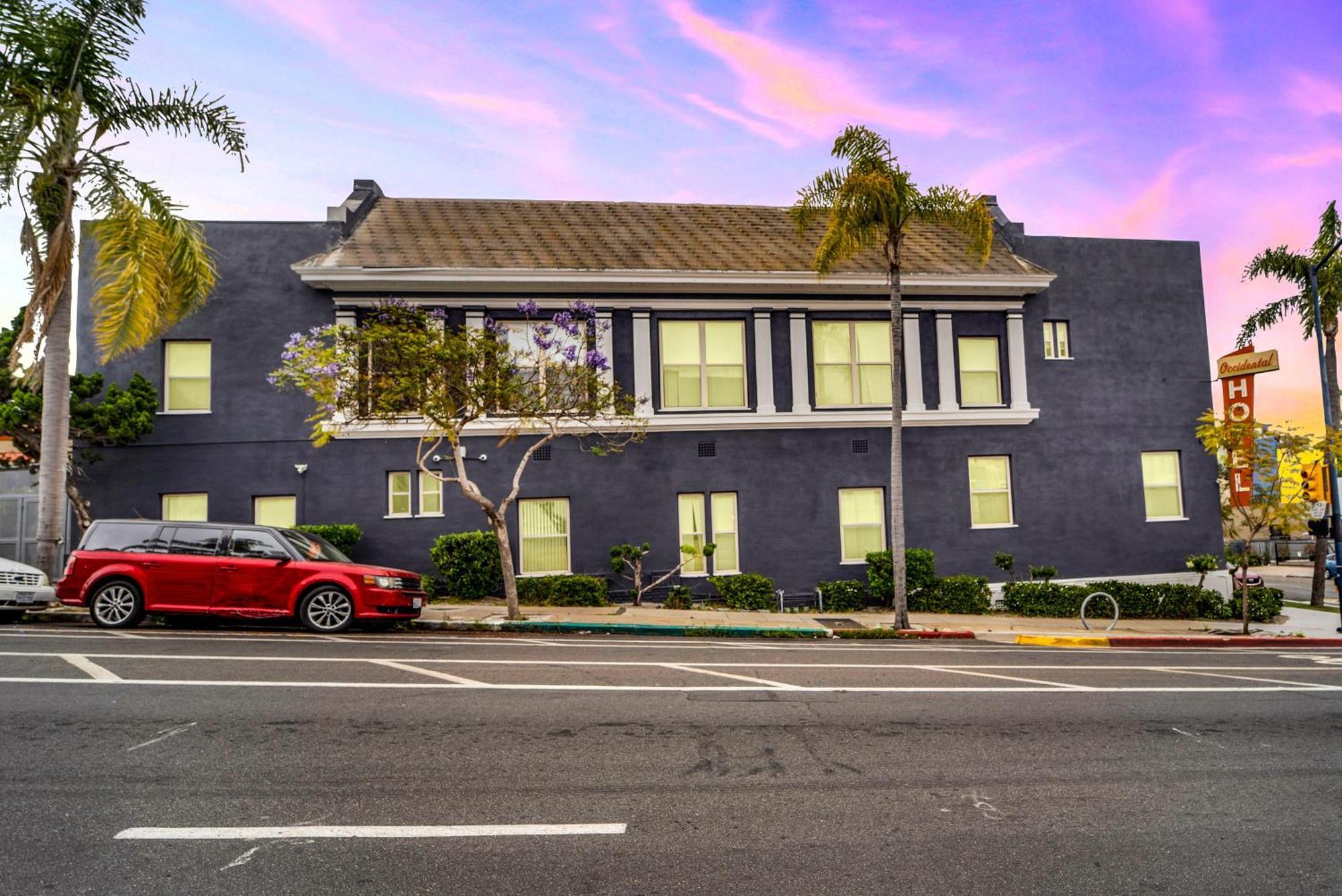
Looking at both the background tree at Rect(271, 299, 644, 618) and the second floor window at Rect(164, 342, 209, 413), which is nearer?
the background tree at Rect(271, 299, 644, 618)

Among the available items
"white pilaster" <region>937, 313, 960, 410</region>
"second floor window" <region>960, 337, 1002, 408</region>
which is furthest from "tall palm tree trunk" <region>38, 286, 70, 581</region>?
"second floor window" <region>960, 337, 1002, 408</region>

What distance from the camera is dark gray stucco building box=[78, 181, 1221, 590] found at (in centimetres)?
1833

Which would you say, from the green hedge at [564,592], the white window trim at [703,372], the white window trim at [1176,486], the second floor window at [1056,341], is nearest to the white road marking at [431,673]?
the green hedge at [564,592]

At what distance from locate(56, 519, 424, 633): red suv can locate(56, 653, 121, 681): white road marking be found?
2729mm

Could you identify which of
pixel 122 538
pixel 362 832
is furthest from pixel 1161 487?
pixel 122 538

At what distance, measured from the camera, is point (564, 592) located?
56.4 feet

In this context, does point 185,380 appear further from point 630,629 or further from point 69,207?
point 630,629

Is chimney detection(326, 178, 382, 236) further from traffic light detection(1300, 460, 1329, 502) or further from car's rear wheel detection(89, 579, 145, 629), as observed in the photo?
traffic light detection(1300, 460, 1329, 502)

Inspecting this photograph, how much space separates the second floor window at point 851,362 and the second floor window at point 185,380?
1401cm

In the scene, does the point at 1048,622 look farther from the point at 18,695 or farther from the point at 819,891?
the point at 18,695

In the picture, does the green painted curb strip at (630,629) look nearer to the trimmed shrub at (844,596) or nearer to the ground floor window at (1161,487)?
the trimmed shrub at (844,596)

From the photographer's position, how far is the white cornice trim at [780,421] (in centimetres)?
1830

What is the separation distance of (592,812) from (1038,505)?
59.1 feet

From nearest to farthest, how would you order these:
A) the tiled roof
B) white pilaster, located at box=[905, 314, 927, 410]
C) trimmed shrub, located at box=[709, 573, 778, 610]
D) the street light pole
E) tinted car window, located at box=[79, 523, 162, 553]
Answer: tinted car window, located at box=[79, 523, 162, 553]
the street light pole
trimmed shrub, located at box=[709, 573, 778, 610]
the tiled roof
white pilaster, located at box=[905, 314, 927, 410]
